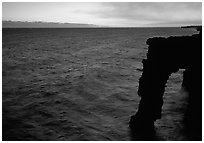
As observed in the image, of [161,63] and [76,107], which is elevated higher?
[161,63]

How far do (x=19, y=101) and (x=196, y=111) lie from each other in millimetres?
12922

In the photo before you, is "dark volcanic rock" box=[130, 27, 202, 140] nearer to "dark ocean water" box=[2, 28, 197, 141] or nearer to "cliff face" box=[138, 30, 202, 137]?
"cliff face" box=[138, 30, 202, 137]

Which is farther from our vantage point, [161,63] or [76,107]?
[76,107]

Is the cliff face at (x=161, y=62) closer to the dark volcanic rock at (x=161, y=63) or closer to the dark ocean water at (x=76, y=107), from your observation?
the dark volcanic rock at (x=161, y=63)

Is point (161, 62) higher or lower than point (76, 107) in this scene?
higher

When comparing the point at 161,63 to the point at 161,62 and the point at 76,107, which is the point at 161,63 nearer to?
the point at 161,62

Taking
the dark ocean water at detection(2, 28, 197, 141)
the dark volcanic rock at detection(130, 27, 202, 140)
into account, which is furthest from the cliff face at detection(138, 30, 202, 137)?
the dark ocean water at detection(2, 28, 197, 141)

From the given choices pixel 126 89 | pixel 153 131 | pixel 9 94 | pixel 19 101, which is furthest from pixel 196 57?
pixel 9 94

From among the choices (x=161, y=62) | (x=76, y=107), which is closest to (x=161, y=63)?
(x=161, y=62)

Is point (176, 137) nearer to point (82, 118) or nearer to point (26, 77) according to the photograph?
point (82, 118)

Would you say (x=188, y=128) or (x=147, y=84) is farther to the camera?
(x=188, y=128)

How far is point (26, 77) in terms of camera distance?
2731 cm

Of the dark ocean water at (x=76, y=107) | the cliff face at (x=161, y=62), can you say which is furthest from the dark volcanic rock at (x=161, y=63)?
the dark ocean water at (x=76, y=107)

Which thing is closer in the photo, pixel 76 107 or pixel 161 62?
pixel 161 62
